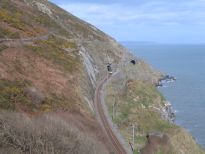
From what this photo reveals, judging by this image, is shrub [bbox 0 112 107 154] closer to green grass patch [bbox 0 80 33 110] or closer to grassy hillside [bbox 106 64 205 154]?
green grass patch [bbox 0 80 33 110]

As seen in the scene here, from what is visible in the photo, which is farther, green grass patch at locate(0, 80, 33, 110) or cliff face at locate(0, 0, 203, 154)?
green grass patch at locate(0, 80, 33, 110)

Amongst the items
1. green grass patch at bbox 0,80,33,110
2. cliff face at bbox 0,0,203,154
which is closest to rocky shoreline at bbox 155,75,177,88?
cliff face at bbox 0,0,203,154

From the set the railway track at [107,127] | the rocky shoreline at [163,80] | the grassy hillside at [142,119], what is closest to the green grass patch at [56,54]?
the railway track at [107,127]

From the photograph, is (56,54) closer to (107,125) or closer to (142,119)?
(142,119)

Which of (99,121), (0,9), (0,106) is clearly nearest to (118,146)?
(99,121)

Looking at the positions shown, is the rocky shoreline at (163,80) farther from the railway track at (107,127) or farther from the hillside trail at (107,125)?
the railway track at (107,127)

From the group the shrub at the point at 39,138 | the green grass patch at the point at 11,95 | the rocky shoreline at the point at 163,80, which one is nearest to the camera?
the shrub at the point at 39,138

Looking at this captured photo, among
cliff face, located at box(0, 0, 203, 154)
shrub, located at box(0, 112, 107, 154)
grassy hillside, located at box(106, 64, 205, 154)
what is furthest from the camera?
grassy hillside, located at box(106, 64, 205, 154)

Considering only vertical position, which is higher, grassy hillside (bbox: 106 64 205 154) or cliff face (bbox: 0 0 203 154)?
cliff face (bbox: 0 0 203 154)
